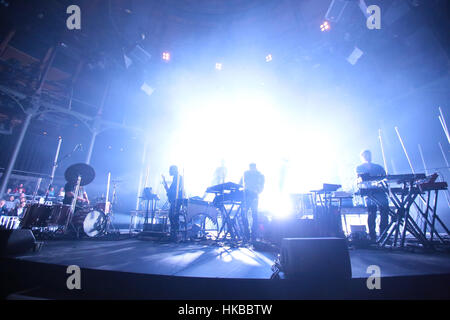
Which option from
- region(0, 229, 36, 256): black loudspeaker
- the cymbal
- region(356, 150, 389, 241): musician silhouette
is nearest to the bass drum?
the cymbal

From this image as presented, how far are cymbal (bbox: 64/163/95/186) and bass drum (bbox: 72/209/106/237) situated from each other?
0.90 m

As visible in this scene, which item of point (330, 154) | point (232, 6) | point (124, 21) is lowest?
point (330, 154)

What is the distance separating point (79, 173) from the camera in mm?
5199

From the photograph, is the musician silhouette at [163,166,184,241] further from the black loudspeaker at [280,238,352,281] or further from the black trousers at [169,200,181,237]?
the black loudspeaker at [280,238,352,281]

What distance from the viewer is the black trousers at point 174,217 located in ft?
14.2

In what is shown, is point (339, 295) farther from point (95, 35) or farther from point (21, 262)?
point (95, 35)

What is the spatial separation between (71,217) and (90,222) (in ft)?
1.52

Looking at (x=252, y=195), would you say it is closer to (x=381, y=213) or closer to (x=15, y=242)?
(x=381, y=213)

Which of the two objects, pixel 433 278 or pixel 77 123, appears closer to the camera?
pixel 433 278

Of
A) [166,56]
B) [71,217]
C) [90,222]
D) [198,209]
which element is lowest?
[90,222]

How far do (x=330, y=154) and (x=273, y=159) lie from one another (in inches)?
136

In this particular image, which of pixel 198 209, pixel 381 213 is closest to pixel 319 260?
pixel 381 213

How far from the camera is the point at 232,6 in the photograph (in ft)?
32.8
